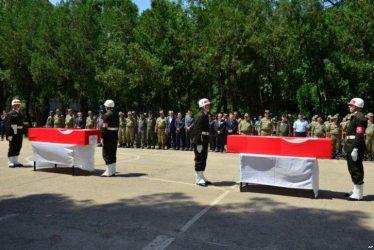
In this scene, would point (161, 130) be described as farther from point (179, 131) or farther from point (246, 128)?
point (246, 128)

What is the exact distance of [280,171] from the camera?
32.1 ft

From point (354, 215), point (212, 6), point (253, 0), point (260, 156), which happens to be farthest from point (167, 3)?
point (354, 215)

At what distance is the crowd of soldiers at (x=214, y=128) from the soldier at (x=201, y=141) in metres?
8.96

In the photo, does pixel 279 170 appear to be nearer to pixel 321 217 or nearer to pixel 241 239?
pixel 321 217

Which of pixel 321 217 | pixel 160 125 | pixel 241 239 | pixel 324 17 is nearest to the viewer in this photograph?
pixel 241 239

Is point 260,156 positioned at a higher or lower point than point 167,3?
lower

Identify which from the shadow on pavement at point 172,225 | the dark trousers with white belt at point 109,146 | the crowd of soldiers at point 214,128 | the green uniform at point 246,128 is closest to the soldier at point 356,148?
the shadow on pavement at point 172,225

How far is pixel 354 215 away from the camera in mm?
7984

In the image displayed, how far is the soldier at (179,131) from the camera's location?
867 inches

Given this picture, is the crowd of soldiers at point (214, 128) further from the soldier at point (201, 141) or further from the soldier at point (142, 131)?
the soldier at point (201, 141)

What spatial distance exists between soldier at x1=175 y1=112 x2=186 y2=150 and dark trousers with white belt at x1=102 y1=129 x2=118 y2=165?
9874mm

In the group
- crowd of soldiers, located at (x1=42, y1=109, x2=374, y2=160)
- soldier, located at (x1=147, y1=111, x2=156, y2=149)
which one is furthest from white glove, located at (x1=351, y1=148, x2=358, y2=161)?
soldier, located at (x1=147, y1=111, x2=156, y2=149)

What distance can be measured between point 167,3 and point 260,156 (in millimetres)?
22424

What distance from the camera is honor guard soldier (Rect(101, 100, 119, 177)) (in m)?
12.0
